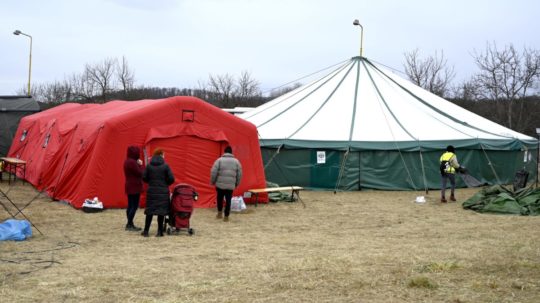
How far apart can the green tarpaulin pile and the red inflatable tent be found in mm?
4570

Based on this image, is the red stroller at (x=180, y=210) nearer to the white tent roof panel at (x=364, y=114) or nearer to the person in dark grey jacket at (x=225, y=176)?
the person in dark grey jacket at (x=225, y=176)

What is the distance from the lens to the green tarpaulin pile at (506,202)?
1149 cm

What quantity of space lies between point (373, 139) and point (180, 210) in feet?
27.7

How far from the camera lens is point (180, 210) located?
9008 mm

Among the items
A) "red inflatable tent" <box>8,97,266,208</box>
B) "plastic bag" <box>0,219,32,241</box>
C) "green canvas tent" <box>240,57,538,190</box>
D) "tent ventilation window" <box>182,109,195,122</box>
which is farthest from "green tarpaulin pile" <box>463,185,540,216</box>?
"plastic bag" <box>0,219,32,241</box>

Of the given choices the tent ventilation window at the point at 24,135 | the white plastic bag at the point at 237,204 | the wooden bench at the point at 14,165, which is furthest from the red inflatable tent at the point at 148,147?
the tent ventilation window at the point at 24,135

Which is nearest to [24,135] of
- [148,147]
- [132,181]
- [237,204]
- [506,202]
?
[148,147]

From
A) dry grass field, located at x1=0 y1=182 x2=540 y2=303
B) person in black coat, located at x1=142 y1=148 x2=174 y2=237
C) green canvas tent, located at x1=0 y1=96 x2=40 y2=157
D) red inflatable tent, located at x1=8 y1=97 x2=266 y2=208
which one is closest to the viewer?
dry grass field, located at x1=0 y1=182 x2=540 y2=303

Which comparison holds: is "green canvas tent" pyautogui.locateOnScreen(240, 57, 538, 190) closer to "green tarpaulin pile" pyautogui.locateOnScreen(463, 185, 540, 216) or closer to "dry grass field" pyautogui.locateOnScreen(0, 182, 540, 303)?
"green tarpaulin pile" pyautogui.locateOnScreen(463, 185, 540, 216)

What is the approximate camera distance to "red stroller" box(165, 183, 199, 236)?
9.00 meters

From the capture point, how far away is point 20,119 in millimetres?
20750

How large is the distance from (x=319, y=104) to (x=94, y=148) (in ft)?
27.5

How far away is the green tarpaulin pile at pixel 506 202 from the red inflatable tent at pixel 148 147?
4570 millimetres

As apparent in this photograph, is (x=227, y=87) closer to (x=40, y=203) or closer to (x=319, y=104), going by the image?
(x=319, y=104)
